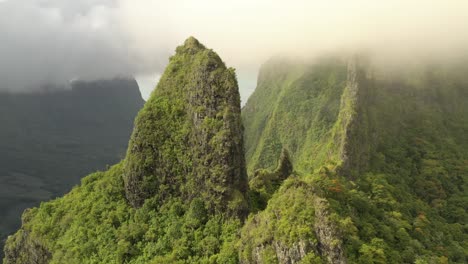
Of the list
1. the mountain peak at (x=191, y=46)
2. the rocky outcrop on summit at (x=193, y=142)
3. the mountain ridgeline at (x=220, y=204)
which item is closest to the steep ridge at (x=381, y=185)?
the mountain ridgeline at (x=220, y=204)

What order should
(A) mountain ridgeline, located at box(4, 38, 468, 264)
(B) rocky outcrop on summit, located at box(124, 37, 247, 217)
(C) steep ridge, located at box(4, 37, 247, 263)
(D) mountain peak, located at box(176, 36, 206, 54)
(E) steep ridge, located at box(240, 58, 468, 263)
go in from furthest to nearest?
(D) mountain peak, located at box(176, 36, 206, 54) < (B) rocky outcrop on summit, located at box(124, 37, 247, 217) < (C) steep ridge, located at box(4, 37, 247, 263) < (A) mountain ridgeline, located at box(4, 38, 468, 264) < (E) steep ridge, located at box(240, 58, 468, 263)

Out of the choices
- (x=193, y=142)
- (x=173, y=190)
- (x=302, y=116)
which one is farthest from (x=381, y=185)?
(x=302, y=116)

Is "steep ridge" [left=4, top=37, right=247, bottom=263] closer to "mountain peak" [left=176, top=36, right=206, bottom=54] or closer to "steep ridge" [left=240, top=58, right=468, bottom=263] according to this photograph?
"mountain peak" [left=176, top=36, right=206, bottom=54]

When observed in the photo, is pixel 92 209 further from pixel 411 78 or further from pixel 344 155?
pixel 411 78

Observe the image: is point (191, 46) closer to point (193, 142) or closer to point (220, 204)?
point (193, 142)

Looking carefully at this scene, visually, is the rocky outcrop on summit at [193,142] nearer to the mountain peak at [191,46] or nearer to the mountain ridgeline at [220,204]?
the mountain ridgeline at [220,204]

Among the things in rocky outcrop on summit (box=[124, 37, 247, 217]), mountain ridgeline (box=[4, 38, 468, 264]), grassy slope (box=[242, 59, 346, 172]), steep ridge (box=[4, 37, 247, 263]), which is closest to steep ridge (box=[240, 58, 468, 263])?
mountain ridgeline (box=[4, 38, 468, 264])
